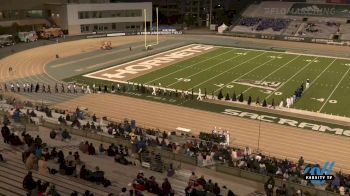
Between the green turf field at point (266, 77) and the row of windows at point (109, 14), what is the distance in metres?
24.6

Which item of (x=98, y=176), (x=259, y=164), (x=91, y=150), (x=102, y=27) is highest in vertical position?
(x=102, y=27)

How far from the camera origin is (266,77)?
39500 mm

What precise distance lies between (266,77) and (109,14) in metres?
37.8

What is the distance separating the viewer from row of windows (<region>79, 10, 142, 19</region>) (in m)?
67.8

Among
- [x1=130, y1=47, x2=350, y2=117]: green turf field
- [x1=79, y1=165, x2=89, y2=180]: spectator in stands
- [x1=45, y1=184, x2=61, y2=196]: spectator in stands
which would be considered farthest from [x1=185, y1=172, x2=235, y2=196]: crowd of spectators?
[x1=130, y1=47, x2=350, y2=117]: green turf field

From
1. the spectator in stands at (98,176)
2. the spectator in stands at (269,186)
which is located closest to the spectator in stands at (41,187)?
the spectator in stands at (98,176)

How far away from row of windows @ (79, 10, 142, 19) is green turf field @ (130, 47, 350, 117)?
24.6 meters

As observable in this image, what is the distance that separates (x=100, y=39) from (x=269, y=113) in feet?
130

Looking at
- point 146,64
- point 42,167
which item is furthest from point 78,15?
point 42,167

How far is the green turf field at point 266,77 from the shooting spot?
3316 centimetres

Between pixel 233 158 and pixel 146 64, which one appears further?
pixel 146 64

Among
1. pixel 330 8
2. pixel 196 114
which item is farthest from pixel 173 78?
pixel 330 8

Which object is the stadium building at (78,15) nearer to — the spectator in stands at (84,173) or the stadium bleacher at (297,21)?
the stadium bleacher at (297,21)

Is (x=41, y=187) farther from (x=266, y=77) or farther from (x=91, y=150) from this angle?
(x=266, y=77)
